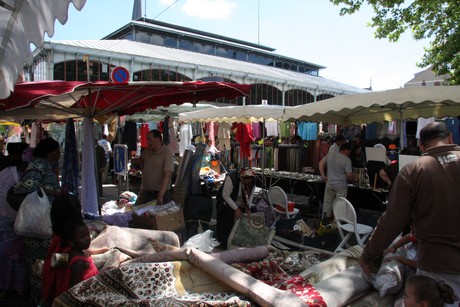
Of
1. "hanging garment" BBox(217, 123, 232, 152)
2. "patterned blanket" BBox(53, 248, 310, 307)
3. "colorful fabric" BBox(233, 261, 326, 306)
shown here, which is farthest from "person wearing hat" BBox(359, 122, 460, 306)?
"hanging garment" BBox(217, 123, 232, 152)

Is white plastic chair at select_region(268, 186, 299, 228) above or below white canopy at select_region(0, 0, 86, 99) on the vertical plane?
below

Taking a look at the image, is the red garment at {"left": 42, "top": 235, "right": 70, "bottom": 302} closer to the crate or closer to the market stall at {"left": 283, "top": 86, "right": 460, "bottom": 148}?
the crate

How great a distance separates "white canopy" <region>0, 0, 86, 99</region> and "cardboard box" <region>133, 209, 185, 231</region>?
285cm

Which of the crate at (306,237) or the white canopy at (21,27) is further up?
the white canopy at (21,27)

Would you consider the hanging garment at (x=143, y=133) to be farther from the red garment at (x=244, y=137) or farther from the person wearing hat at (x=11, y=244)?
the person wearing hat at (x=11, y=244)

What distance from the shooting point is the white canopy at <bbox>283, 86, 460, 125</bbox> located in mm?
5363

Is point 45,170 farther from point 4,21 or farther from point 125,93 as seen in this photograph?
point 4,21

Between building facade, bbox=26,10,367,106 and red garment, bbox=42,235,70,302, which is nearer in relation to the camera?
red garment, bbox=42,235,70,302

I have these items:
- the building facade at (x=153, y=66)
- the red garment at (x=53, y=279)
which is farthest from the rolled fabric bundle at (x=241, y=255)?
the building facade at (x=153, y=66)

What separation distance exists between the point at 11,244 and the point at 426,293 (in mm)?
3945

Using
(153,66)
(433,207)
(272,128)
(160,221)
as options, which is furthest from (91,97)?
(153,66)

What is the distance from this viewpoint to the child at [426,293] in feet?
6.75

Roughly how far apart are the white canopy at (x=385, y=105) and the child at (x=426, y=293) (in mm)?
3900

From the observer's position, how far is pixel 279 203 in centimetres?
651
